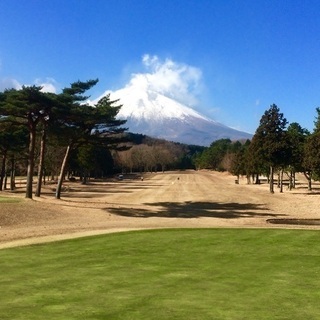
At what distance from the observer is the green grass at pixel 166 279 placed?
9148 mm

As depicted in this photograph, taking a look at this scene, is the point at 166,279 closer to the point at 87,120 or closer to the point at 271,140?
the point at 87,120

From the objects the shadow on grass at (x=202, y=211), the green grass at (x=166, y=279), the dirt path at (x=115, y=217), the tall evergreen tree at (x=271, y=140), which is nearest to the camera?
the green grass at (x=166, y=279)

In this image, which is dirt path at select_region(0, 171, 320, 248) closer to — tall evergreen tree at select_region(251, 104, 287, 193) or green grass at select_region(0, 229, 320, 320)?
green grass at select_region(0, 229, 320, 320)

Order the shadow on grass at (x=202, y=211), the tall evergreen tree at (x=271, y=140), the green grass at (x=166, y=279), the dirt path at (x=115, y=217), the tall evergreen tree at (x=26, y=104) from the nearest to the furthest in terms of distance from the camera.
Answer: the green grass at (x=166, y=279), the dirt path at (x=115, y=217), the tall evergreen tree at (x=26, y=104), the shadow on grass at (x=202, y=211), the tall evergreen tree at (x=271, y=140)

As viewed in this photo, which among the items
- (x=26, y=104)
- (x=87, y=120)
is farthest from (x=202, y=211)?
(x=26, y=104)

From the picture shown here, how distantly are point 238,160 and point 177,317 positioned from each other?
359 feet

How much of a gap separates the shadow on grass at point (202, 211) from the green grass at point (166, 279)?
17.5m

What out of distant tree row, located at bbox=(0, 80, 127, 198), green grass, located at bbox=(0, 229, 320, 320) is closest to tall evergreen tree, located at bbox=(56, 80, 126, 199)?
distant tree row, located at bbox=(0, 80, 127, 198)

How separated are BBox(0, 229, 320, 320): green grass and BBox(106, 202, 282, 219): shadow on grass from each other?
57.3 feet

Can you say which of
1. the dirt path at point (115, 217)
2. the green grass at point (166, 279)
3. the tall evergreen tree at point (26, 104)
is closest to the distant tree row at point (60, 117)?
the tall evergreen tree at point (26, 104)

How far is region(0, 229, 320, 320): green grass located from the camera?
9.15m

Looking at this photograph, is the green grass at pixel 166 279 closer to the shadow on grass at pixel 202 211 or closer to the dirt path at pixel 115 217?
the dirt path at pixel 115 217

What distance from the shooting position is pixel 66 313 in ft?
29.3

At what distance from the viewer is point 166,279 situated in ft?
40.4
